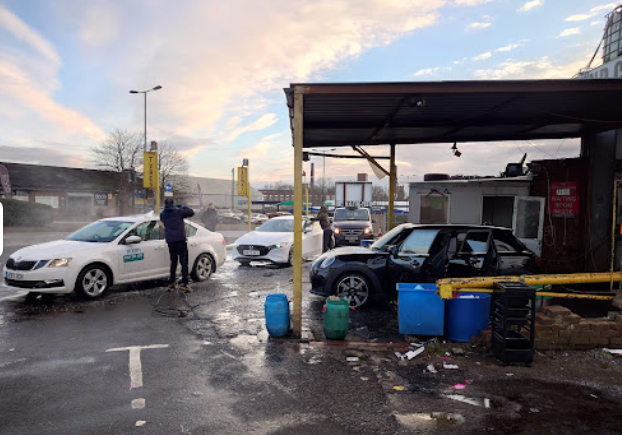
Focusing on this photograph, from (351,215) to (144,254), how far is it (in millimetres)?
10650

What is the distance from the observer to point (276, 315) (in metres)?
5.42

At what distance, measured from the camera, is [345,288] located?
6.95 meters

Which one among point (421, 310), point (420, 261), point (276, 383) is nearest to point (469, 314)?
point (421, 310)

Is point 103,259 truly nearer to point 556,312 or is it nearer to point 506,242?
point 506,242

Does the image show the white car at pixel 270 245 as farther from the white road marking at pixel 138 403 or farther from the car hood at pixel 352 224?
the white road marking at pixel 138 403

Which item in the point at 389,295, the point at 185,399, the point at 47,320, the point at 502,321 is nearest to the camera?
the point at 185,399

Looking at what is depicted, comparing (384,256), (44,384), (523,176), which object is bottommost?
(44,384)

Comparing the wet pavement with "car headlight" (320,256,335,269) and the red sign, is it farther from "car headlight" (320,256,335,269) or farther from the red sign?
the red sign

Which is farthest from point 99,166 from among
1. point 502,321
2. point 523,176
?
point 502,321

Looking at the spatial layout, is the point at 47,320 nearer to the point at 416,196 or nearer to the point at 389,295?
the point at 389,295

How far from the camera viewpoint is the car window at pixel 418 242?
22.0 feet

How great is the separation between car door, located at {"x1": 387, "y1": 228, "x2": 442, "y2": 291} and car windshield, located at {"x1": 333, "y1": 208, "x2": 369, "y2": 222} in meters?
10.4

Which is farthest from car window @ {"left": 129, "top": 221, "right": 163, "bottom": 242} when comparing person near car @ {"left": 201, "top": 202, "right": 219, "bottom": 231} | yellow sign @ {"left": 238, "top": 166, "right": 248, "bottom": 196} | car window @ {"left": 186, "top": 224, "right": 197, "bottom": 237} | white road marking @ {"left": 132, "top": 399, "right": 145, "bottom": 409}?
yellow sign @ {"left": 238, "top": 166, "right": 248, "bottom": 196}

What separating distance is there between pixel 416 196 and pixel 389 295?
6823mm
